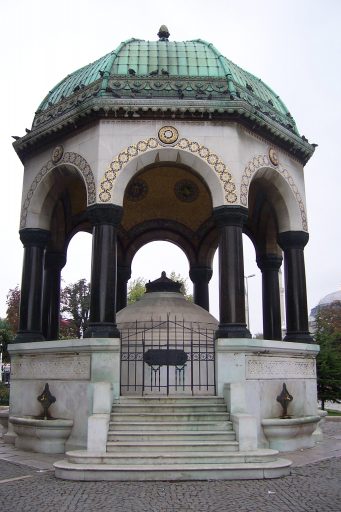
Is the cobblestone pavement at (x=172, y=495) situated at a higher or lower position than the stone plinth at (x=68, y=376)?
lower

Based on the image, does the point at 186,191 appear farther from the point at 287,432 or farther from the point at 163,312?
the point at 287,432

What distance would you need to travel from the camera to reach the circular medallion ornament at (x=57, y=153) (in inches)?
549

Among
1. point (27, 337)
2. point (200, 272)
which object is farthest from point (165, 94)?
point (200, 272)

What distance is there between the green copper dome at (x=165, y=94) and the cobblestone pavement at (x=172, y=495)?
803cm

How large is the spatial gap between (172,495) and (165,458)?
4.36 ft

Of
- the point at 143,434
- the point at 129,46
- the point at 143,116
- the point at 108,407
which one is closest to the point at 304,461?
the point at 143,434

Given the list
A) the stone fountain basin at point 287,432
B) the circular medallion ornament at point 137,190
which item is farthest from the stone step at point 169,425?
the circular medallion ornament at point 137,190

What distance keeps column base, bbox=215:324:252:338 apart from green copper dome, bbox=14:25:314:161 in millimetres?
4895

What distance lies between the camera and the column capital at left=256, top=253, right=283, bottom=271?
17.8m

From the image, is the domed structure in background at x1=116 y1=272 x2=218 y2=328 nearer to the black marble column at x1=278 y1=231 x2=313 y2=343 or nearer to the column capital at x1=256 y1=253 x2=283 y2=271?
the black marble column at x1=278 y1=231 x2=313 y2=343

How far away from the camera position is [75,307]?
51688 mm

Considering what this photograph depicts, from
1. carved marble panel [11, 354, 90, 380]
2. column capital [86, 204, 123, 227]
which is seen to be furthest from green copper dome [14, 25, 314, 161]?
carved marble panel [11, 354, 90, 380]

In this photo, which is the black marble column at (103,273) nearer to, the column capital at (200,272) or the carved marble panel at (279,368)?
the carved marble panel at (279,368)

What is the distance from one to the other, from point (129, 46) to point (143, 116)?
3.33 metres
